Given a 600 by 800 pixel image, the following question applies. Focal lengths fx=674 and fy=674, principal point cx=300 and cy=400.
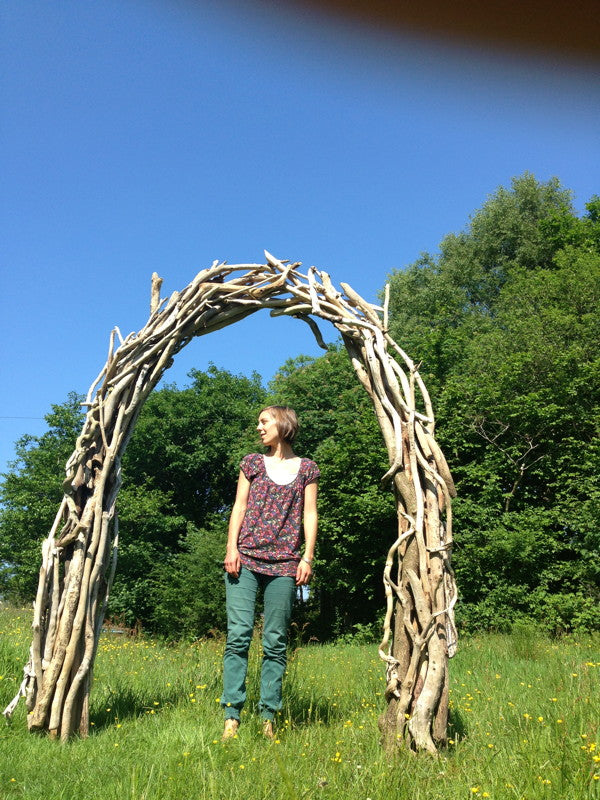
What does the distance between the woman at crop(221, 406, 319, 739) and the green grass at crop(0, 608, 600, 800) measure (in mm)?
222

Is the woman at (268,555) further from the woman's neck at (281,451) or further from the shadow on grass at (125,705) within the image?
the shadow on grass at (125,705)

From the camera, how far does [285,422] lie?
12.8ft

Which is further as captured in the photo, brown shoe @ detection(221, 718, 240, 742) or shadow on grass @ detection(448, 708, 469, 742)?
shadow on grass @ detection(448, 708, 469, 742)

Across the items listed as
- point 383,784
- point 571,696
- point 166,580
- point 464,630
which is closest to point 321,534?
point 464,630

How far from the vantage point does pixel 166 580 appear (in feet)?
79.6

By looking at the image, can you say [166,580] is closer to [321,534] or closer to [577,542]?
[321,534]

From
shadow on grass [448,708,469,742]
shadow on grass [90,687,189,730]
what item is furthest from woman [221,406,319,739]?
Answer: shadow on grass [448,708,469,742]

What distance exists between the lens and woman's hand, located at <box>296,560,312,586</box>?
11.8 feet

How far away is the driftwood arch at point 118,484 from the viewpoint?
3.30 meters

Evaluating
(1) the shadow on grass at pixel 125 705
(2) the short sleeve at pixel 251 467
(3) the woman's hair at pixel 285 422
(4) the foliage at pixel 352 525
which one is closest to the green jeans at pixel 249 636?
(2) the short sleeve at pixel 251 467

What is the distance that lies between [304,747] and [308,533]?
1058 mm

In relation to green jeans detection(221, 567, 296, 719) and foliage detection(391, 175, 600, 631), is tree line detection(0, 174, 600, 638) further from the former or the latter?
green jeans detection(221, 567, 296, 719)

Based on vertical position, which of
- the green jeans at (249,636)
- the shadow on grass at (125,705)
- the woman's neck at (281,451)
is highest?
the woman's neck at (281,451)

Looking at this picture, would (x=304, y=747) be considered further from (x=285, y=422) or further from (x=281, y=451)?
(x=285, y=422)
